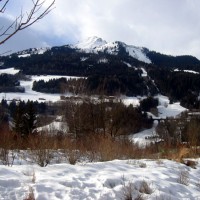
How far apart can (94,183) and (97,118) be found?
66.2 feet

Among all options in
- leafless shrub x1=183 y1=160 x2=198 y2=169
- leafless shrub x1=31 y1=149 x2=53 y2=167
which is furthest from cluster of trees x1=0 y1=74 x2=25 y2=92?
leafless shrub x1=31 y1=149 x2=53 y2=167

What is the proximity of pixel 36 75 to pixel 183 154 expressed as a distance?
187 meters

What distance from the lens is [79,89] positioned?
3095 cm

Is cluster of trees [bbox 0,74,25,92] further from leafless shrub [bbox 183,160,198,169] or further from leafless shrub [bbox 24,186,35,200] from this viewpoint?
leafless shrub [bbox 24,186,35,200]

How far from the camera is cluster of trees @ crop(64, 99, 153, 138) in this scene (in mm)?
24281

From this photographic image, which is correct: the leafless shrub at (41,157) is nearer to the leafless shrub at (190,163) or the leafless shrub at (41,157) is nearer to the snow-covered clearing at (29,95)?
the leafless shrub at (190,163)

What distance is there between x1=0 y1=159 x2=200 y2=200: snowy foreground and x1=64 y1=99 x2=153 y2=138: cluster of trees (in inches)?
605

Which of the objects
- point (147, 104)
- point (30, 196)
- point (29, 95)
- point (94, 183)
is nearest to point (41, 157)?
point (94, 183)

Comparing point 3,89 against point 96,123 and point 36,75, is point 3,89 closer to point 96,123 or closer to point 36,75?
point 36,75

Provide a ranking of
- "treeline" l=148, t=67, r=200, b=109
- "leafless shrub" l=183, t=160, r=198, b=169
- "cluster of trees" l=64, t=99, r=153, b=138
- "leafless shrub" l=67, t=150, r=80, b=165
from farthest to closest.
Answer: "treeline" l=148, t=67, r=200, b=109 < "cluster of trees" l=64, t=99, r=153, b=138 < "leafless shrub" l=183, t=160, r=198, b=169 < "leafless shrub" l=67, t=150, r=80, b=165

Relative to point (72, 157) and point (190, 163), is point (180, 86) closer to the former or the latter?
point (190, 163)

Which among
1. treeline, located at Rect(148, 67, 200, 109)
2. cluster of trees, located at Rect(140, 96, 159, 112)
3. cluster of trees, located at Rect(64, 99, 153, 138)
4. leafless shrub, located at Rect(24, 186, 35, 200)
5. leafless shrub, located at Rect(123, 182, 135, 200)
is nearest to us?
leafless shrub, located at Rect(24, 186, 35, 200)

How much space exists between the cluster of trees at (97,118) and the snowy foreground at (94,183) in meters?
15.4

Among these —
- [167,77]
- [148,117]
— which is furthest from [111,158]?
[167,77]
